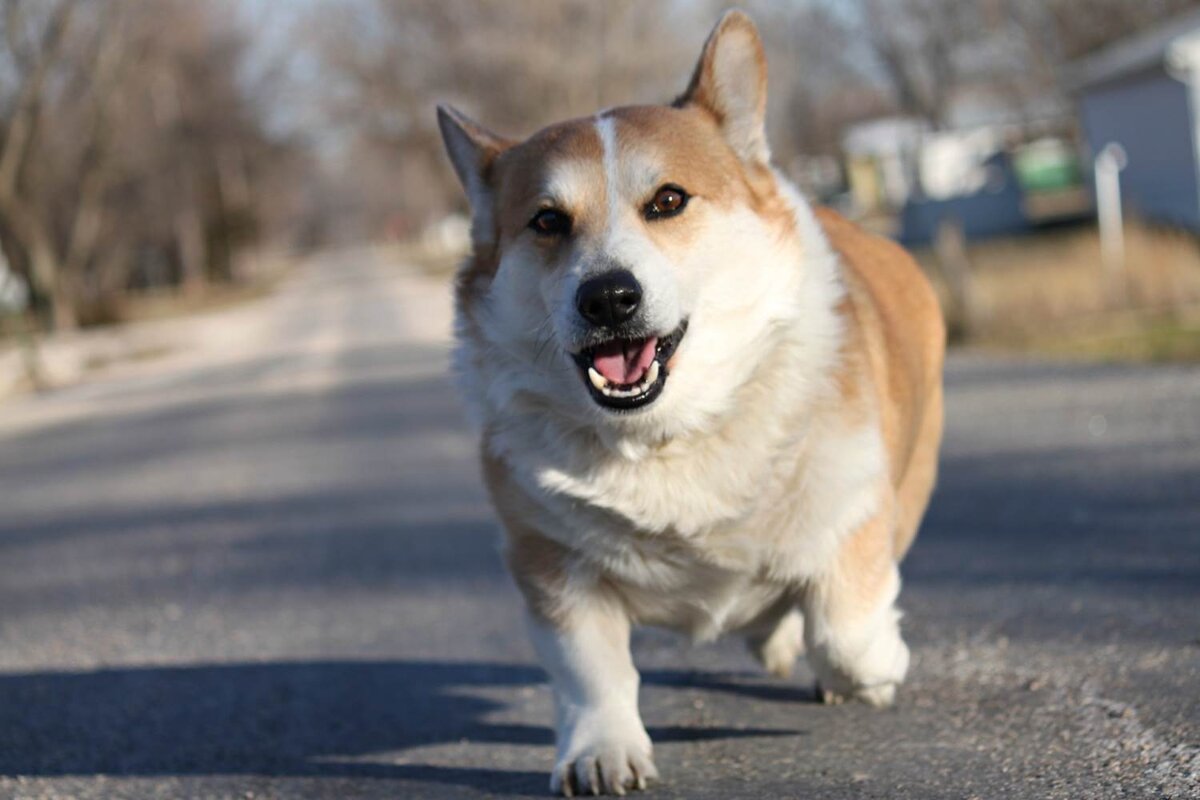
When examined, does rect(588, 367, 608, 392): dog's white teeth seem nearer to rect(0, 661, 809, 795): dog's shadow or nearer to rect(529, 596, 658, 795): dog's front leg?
rect(529, 596, 658, 795): dog's front leg

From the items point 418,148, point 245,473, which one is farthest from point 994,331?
point 418,148

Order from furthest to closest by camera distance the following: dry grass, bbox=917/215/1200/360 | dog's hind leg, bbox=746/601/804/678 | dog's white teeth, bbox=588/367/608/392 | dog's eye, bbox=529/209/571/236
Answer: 1. dry grass, bbox=917/215/1200/360
2. dog's hind leg, bbox=746/601/804/678
3. dog's eye, bbox=529/209/571/236
4. dog's white teeth, bbox=588/367/608/392

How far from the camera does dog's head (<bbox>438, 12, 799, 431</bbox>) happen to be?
3881 mm

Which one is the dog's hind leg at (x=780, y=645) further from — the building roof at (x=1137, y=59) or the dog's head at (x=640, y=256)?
the building roof at (x=1137, y=59)

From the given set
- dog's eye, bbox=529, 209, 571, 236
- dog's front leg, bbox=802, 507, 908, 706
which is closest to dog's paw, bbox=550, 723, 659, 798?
dog's front leg, bbox=802, 507, 908, 706

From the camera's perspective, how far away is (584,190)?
13.4 feet

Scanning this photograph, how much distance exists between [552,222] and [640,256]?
0.35 metres

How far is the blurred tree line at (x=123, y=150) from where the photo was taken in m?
38.6

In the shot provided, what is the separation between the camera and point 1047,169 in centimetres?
5138

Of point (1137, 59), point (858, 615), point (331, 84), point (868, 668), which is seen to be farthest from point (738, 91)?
point (331, 84)

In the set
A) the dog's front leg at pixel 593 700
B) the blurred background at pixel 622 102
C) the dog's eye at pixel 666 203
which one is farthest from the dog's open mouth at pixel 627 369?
the blurred background at pixel 622 102

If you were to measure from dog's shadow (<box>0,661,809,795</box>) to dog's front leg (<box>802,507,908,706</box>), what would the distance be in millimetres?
309

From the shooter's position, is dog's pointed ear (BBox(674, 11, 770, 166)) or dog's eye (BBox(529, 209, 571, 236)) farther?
dog's pointed ear (BBox(674, 11, 770, 166))

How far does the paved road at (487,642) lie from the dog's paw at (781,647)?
0.07m
